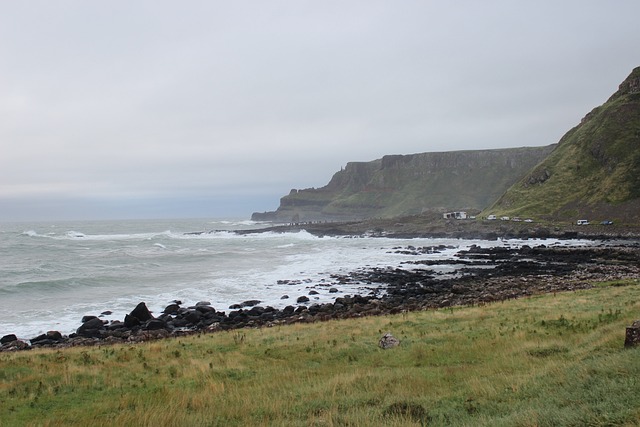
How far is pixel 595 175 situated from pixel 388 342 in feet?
363

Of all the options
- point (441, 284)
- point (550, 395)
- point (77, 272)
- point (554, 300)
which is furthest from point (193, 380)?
point (77, 272)

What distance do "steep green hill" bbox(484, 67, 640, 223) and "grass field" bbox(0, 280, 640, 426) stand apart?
82781 mm

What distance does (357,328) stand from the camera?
62.6 ft

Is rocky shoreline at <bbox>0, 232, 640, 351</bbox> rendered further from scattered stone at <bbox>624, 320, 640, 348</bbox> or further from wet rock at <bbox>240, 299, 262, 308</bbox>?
scattered stone at <bbox>624, 320, 640, 348</bbox>

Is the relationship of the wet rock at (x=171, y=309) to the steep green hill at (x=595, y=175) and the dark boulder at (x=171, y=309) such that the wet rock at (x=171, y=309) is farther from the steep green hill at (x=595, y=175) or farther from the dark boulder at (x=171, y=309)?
the steep green hill at (x=595, y=175)

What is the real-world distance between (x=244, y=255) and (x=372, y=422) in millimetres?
64358

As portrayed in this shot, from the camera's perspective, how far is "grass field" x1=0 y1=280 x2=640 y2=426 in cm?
745

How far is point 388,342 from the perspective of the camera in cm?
1511

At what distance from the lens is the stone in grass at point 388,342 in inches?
587

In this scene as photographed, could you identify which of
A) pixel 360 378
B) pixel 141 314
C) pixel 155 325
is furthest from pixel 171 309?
pixel 360 378

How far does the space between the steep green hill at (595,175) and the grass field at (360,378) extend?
Result: 8278cm

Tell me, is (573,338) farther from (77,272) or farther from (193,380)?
(77,272)

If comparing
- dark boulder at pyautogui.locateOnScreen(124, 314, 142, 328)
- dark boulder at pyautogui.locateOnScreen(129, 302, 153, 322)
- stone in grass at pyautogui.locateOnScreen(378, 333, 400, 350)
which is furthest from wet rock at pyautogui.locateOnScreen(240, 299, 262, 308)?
stone in grass at pyautogui.locateOnScreen(378, 333, 400, 350)

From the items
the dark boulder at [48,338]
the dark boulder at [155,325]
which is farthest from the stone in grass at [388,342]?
the dark boulder at [48,338]
